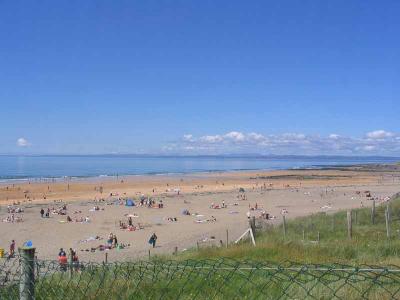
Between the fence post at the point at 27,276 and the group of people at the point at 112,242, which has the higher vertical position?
the fence post at the point at 27,276

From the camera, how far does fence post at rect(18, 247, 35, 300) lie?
4723 mm

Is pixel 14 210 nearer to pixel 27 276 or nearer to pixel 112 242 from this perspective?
pixel 112 242

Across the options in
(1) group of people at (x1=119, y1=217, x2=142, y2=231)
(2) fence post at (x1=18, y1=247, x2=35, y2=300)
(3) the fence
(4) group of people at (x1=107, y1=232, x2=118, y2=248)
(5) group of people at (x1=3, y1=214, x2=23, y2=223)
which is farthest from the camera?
(5) group of people at (x1=3, y1=214, x2=23, y2=223)

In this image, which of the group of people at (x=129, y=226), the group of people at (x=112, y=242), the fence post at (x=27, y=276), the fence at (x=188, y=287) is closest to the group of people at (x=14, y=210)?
the group of people at (x=129, y=226)

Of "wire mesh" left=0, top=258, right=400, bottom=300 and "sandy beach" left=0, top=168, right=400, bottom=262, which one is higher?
"wire mesh" left=0, top=258, right=400, bottom=300

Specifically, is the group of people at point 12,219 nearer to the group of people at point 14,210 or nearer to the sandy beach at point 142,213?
the sandy beach at point 142,213

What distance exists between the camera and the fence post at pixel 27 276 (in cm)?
472

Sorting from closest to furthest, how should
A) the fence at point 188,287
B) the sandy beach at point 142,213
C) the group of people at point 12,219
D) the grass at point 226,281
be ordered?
the grass at point 226,281
the fence at point 188,287
the sandy beach at point 142,213
the group of people at point 12,219

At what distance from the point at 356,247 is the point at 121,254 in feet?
43.6

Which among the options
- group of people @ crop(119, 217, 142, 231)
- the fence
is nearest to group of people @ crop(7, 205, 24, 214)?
group of people @ crop(119, 217, 142, 231)

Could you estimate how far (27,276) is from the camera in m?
4.76

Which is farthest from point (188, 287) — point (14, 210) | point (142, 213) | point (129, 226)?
point (14, 210)

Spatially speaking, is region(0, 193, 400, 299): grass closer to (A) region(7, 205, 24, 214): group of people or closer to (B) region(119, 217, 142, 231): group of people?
(B) region(119, 217, 142, 231): group of people

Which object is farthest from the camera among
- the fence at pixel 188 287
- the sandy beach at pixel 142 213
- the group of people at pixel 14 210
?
the group of people at pixel 14 210
